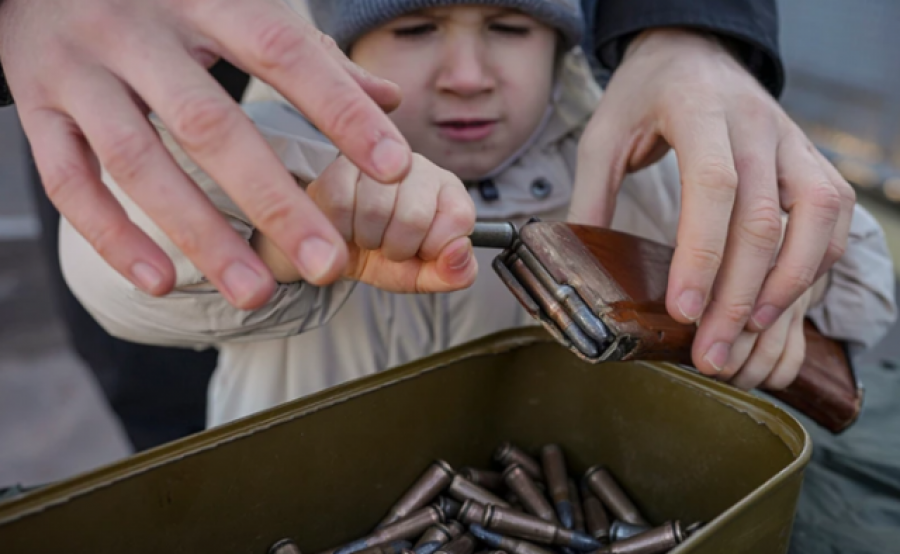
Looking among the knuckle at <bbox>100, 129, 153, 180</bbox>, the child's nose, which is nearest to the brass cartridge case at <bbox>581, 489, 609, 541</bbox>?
the child's nose

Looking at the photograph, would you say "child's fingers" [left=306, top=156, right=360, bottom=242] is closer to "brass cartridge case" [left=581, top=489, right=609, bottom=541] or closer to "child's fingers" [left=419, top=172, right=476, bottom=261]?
"child's fingers" [left=419, top=172, right=476, bottom=261]

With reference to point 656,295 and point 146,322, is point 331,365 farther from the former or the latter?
point 656,295

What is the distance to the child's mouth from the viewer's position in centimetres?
107

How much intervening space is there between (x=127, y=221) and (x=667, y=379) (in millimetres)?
583

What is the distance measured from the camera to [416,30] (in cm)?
101

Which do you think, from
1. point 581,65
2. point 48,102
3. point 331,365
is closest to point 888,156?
point 581,65

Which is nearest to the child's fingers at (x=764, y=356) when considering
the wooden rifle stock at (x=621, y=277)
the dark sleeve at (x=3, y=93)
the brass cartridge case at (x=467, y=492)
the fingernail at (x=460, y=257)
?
the wooden rifle stock at (x=621, y=277)

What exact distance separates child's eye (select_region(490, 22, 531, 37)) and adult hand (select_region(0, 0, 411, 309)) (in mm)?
568

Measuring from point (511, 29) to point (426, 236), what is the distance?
514 mm

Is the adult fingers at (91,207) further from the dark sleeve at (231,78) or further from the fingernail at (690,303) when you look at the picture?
the dark sleeve at (231,78)

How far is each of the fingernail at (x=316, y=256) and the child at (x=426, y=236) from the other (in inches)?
6.4

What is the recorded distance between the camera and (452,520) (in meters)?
0.86

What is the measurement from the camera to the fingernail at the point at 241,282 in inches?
19.4

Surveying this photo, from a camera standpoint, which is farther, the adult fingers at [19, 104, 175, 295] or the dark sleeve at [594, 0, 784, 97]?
the dark sleeve at [594, 0, 784, 97]
